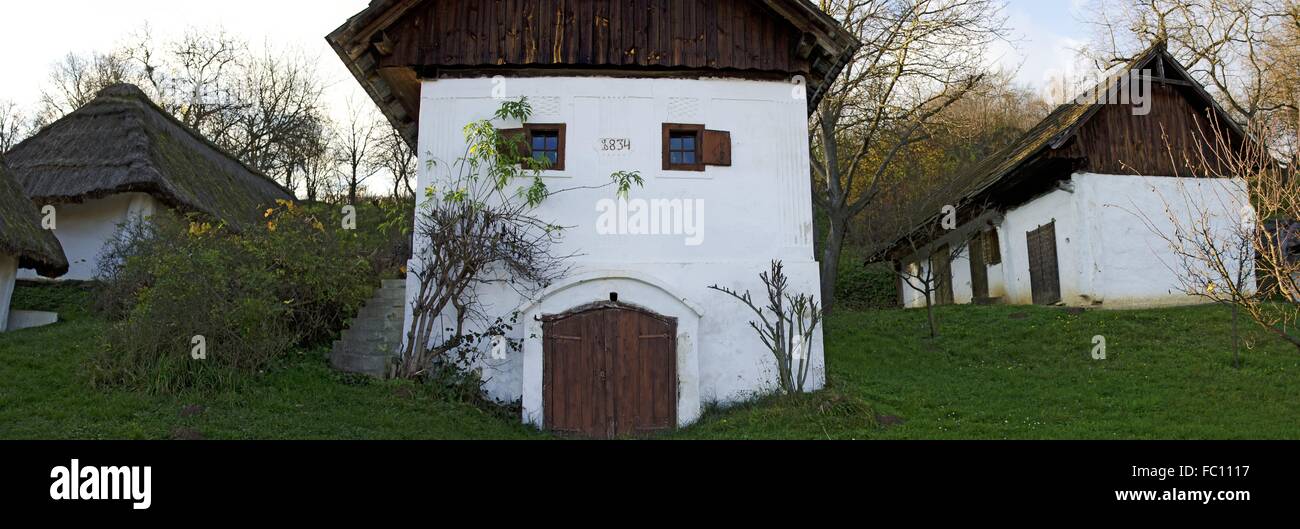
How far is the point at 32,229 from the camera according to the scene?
1708cm

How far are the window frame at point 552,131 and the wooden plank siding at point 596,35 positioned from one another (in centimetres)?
89

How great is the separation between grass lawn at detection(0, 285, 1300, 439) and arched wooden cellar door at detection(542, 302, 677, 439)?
0.56 meters

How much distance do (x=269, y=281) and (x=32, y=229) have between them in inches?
317

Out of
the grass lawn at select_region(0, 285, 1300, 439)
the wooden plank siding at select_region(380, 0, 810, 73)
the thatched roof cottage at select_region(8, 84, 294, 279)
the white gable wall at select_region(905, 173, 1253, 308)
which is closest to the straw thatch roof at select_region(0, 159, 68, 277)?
the thatched roof cottage at select_region(8, 84, 294, 279)

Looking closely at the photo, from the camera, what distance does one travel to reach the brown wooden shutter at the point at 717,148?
12938 millimetres

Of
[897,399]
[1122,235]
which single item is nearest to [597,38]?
[897,399]

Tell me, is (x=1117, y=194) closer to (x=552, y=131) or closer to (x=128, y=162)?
(x=552, y=131)

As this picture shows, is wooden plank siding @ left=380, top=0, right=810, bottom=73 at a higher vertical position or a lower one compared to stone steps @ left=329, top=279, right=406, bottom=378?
higher

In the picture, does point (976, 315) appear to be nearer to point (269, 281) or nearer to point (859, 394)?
point (859, 394)

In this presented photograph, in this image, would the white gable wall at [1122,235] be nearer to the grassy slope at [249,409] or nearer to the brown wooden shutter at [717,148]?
the brown wooden shutter at [717,148]

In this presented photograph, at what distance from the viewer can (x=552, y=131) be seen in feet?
43.1

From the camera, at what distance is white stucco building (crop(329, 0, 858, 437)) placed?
1216 cm

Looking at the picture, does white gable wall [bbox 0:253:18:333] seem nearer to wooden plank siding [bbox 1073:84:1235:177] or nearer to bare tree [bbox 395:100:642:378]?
bare tree [bbox 395:100:642:378]

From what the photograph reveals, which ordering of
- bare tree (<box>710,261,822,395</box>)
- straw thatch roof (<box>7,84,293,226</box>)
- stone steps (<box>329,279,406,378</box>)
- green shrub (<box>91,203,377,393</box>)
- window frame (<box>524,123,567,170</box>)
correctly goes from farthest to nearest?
straw thatch roof (<box>7,84,293,226</box>) < window frame (<box>524,123,567,170</box>) < stone steps (<box>329,279,406,378</box>) < bare tree (<box>710,261,822,395</box>) < green shrub (<box>91,203,377,393</box>)
